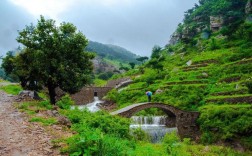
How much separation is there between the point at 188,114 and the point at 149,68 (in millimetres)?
39136

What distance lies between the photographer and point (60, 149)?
36.5 feet

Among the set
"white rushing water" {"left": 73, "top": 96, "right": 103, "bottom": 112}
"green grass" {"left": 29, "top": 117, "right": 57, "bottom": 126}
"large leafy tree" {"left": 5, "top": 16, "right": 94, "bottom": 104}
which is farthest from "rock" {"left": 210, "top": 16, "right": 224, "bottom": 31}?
"green grass" {"left": 29, "top": 117, "right": 57, "bottom": 126}

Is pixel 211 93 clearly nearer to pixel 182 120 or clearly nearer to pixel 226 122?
pixel 182 120

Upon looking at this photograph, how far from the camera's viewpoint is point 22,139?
12.5m

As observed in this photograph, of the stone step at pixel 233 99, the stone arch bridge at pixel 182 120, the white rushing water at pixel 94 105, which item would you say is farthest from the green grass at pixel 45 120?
the white rushing water at pixel 94 105

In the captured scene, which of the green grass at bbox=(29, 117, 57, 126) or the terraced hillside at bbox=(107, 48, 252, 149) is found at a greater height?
the terraced hillside at bbox=(107, 48, 252, 149)

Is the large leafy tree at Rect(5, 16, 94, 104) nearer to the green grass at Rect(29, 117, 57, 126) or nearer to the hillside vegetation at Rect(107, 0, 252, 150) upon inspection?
the green grass at Rect(29, 117, 57, 126)

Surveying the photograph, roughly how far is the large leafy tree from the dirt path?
1002 centimetres

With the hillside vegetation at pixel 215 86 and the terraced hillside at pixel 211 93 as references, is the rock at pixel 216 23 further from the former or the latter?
the terraced hillside at pixel 211 93

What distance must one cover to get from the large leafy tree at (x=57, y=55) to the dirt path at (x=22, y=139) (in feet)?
32.9

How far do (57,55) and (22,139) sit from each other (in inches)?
602

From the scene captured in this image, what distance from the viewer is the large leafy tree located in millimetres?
26781

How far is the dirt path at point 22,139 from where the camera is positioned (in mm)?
10915

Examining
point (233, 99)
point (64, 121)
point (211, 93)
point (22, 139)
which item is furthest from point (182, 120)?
point (22, 139)
